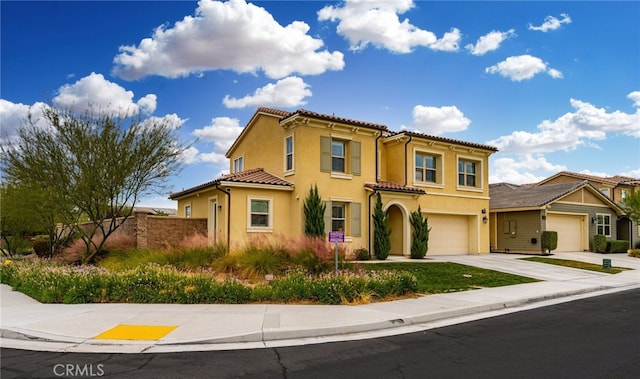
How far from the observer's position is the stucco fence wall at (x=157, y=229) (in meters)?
20.2

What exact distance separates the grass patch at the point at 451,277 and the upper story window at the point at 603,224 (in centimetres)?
1740

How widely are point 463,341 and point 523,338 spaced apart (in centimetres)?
111

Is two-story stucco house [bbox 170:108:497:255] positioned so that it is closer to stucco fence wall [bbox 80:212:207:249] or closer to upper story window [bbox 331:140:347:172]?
upper story window [bbox 331:140:347:172]

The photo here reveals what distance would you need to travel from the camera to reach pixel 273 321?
30.7 ft

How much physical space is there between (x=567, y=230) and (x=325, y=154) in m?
18.3

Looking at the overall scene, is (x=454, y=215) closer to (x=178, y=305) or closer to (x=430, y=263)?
(x=430, y=263)

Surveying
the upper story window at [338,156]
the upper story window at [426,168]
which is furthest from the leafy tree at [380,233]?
the upper story window at [426,168]

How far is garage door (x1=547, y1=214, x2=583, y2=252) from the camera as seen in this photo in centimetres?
3042

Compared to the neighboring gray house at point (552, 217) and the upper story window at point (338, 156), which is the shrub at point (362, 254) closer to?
the upper story window at point (338, 156)

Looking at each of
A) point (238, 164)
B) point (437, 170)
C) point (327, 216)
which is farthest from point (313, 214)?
point (238, 164)

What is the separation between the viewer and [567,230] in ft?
103

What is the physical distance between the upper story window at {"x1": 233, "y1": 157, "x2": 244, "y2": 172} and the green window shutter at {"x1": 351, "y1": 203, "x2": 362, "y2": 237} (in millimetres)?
7544

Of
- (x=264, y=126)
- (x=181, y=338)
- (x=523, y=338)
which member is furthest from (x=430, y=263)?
(x=181, y=338)

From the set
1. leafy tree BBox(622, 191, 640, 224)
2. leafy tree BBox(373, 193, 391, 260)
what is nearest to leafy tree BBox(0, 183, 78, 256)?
leafy tree BBox(373, 193, 391, 260)
